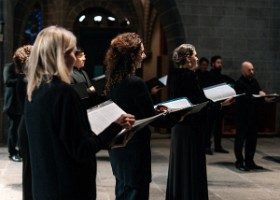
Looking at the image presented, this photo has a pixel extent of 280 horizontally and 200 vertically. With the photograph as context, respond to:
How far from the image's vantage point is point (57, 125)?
96.2 inches

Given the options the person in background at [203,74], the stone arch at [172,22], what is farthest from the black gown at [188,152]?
the stone arch at [172,22]

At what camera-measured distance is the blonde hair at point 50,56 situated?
2.42 meters

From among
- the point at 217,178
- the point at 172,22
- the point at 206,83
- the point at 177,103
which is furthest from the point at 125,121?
the point at 172,22

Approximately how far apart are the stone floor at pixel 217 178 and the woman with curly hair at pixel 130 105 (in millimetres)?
1992

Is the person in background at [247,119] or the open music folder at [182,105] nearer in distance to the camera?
the open music folder at [182,105]

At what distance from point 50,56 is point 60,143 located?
0.40 metres

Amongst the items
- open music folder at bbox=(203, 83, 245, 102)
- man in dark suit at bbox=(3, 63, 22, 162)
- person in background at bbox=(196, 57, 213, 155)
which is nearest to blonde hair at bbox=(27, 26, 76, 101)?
open music folder at bbox=(203, 83, 245, 102)

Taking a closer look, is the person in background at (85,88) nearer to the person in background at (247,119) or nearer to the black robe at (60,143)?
the black robe at (60,143)

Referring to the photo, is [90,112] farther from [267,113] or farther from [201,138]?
[267,113]

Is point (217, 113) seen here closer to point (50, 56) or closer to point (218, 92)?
point (218, 92)

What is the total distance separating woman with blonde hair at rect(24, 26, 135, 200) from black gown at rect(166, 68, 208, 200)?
2.15 m

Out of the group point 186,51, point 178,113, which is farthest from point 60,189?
point 186,51

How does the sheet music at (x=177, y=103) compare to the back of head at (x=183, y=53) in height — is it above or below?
below

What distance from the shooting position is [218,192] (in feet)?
19.6
